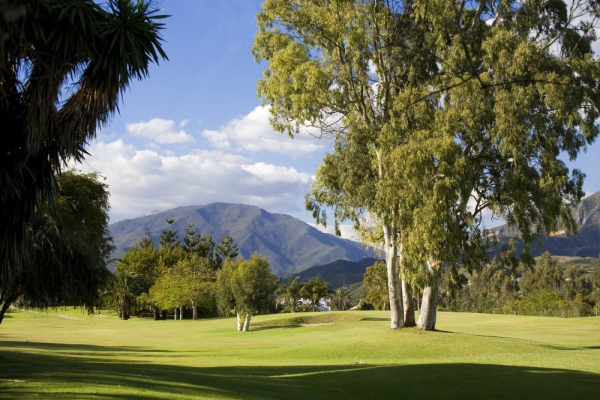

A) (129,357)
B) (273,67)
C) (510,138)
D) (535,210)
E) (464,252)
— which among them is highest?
(273,67)

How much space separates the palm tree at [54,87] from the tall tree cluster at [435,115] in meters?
14.2

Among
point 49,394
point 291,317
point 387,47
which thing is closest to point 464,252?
point 387,47

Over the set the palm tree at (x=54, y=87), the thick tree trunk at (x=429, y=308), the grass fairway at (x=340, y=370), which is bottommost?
the grass fairway at (x=340, y=370)

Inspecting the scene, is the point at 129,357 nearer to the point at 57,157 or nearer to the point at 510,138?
the point at 57,157

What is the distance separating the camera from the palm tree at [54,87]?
895 centimetres

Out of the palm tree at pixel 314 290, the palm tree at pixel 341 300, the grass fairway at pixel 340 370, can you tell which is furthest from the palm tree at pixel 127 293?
the palm tree at pixel 341 300

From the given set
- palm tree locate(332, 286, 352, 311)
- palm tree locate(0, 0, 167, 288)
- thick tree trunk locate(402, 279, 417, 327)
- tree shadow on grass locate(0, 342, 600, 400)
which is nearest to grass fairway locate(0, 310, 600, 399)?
tree shadow on grass locate(0, 342, 600, 400)

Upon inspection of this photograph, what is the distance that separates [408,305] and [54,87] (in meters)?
22.7

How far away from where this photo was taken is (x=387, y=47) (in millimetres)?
26141

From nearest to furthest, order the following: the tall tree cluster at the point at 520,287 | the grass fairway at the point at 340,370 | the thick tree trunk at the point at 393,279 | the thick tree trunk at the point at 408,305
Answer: the grass fairway at the point at 340,370
the thick tree trunk at the point at 393,279
the thick tree trunk at the point at 408,305
the tall tree cluster at the point at 520,287

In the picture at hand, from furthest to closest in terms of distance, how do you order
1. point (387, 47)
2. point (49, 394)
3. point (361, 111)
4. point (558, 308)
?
1. point (558, 308)
2. point (361, 111)
3. point (387, 47)
4. point (49, 394)

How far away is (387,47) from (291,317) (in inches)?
1158

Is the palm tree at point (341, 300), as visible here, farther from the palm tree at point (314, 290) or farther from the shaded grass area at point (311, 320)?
the shaded grass area at point (311, 320)

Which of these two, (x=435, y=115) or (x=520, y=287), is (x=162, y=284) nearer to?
(x=435, y=115)
